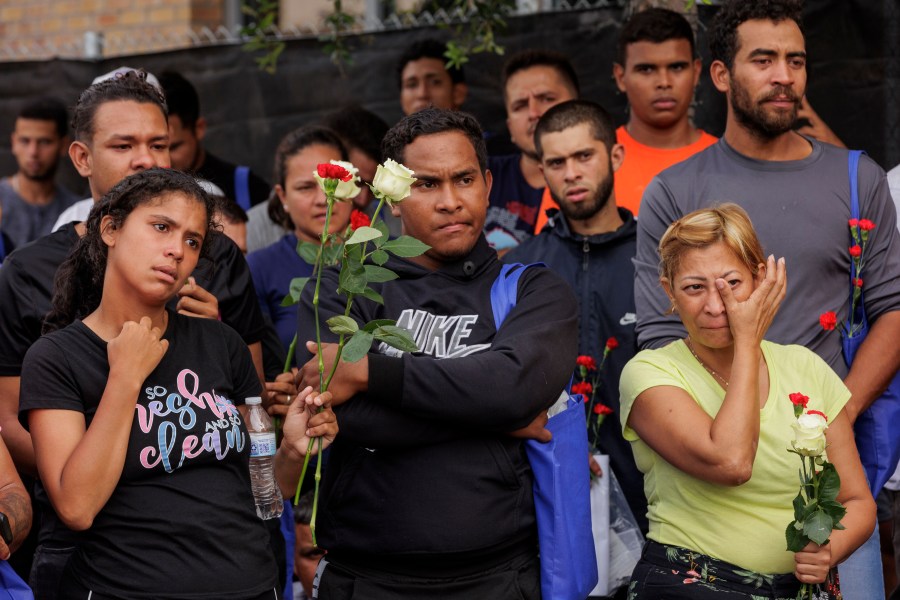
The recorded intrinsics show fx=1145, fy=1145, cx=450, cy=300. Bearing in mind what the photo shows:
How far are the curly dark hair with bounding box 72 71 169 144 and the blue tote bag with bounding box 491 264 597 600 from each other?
1.56 metres

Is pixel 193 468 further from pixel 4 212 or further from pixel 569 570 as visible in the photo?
pixel 4 212

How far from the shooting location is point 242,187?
20.0ft

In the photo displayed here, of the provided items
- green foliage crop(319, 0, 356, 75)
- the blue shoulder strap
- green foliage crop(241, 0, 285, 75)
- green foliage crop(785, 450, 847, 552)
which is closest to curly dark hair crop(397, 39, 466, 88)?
green foliage crop(319, 0, 356, 75)

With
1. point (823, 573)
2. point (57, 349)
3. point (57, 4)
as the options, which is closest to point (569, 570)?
point (823, 573)

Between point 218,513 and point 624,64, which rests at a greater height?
point 624,64

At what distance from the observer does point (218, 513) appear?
2.97 metres

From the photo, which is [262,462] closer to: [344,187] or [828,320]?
[344,187]

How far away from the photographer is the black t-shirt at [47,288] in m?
3.44

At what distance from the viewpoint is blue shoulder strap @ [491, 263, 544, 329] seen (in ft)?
10.6

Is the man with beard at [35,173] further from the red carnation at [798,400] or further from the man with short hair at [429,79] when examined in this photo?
the red carnation at [798,400]

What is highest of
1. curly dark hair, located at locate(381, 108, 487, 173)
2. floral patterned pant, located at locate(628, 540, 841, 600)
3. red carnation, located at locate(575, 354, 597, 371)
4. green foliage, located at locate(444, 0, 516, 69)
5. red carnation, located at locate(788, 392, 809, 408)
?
green foliage, located at locate(444, 0, 516, 69)

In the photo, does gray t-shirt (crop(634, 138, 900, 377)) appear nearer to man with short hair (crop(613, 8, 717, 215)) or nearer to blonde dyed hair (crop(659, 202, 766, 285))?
blonde dyed hair (crop(659, 202, 766, 285))

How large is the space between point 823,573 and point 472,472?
37.5 inches

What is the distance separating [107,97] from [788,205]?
2.31 metres
